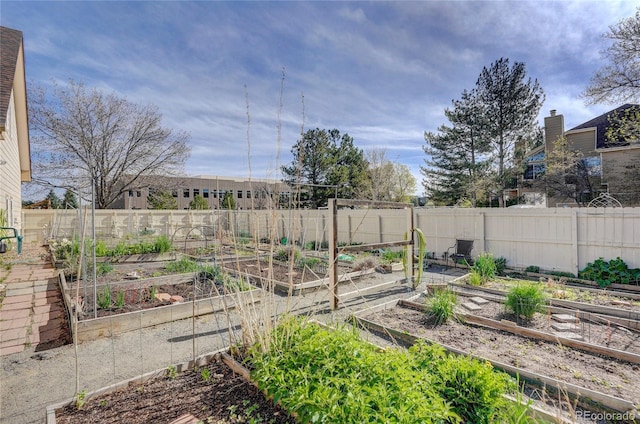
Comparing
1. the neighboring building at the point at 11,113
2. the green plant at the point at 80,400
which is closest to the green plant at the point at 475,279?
the green plant at the point at 80,400

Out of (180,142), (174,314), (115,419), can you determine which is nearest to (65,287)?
(174,314)

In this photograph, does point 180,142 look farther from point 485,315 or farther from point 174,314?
point 485,315

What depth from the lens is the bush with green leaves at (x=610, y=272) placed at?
587 centimetres

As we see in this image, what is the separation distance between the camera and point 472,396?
1.84 metres

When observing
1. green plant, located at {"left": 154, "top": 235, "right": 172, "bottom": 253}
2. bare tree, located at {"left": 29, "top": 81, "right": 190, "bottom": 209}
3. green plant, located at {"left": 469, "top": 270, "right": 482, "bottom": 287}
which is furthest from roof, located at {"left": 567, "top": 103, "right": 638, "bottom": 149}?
bare tree, located at {"left": 29, "top": 81, "right": 190, "bottom": 209}

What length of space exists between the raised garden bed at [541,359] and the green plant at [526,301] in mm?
524

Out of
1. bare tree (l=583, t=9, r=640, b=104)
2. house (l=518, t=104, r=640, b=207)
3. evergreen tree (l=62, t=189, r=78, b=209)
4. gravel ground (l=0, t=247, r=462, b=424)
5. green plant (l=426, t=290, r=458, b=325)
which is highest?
bare tree (l=583, t=9, r=640, b=104)

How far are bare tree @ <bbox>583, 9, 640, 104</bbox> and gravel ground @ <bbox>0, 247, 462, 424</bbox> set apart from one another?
12.7 metres

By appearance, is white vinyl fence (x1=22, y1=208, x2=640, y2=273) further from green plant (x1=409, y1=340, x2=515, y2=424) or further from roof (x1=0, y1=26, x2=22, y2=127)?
roof (x1=0, y1=26, x2=22, y2=127)

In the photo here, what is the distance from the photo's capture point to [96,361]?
10.6 feet

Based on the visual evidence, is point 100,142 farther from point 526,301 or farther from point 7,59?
point 526,301

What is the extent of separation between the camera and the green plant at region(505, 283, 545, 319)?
3.97 metres

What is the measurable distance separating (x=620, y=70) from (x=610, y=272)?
8.65m

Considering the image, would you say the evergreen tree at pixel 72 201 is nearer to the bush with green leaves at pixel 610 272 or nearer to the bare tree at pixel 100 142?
the bare tree at pixel 100 142
